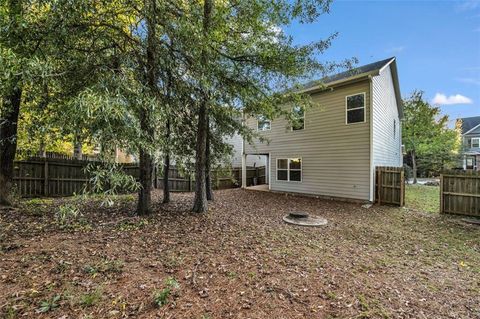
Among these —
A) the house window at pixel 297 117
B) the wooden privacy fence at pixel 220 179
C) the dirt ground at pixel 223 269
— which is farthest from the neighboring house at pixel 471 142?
the dirt ground at pixel 223 269

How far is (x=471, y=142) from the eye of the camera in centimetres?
3039

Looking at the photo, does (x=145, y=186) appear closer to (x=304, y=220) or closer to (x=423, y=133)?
(x=304, y=220)

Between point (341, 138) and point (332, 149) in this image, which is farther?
point (332, 149)

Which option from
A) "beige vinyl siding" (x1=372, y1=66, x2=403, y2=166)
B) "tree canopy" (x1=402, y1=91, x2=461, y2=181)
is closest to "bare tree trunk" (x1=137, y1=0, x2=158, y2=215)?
"beige vinyl siding" (x1=372, y1=66, x2=403, y2=166)

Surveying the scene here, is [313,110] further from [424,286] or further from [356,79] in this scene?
[424,286]

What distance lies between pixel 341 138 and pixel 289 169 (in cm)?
336

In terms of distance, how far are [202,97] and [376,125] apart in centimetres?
819

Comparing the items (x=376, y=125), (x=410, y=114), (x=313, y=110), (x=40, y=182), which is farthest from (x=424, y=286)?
(x=410, y=114)

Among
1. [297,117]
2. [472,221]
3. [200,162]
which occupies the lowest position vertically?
[472,221]

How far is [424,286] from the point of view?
12.2 ft

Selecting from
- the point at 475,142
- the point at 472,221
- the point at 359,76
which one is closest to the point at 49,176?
the point at 359,76

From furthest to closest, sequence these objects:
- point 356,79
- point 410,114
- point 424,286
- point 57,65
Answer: point 410,114
point 356,79
point 57,65
point 424,286

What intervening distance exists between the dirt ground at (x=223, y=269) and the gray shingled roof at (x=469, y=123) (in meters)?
34.4

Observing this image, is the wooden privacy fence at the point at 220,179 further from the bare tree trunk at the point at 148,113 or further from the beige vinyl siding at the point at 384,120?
the beige vinyl siding at the point at 384,120
